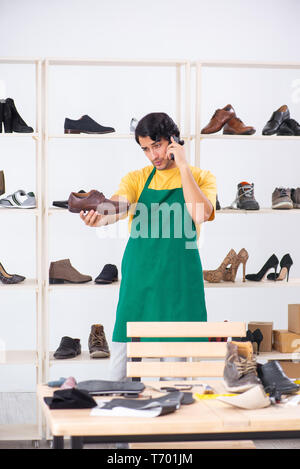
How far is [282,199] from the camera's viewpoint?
3.86 m

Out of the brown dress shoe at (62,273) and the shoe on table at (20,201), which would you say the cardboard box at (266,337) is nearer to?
the brown dress shoe at (62,273)

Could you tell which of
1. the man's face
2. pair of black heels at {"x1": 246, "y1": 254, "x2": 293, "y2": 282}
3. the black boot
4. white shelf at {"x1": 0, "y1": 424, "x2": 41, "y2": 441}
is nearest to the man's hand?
the man's face

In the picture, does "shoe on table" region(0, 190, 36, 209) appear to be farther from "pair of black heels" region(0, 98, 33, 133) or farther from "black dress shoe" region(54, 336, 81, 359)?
"black dress shoe" region(54, 336, 81, 359)

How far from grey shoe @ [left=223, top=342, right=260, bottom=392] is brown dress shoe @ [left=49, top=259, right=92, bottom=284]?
2.04 m

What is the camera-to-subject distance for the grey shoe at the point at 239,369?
181 centimetres

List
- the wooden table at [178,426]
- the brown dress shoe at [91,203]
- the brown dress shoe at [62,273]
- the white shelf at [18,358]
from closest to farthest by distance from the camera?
the wooden table at [178,426] < the brown dress shoe at [91,203] < the white shelf at [18,358] < the brown dress shoe at [62,273]

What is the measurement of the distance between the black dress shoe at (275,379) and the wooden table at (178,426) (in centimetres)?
14

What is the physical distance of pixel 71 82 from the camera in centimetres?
483

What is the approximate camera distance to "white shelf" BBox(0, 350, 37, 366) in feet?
12.1

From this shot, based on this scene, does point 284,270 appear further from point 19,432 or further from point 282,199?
point 19,432

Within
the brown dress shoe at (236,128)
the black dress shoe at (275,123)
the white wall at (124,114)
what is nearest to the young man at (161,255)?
the brown dress shoe at (236,128)
